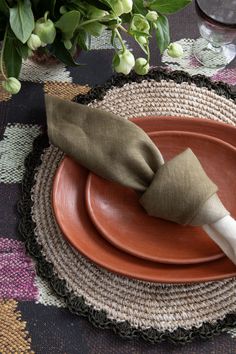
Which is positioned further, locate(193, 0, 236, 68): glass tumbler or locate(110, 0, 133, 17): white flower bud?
locate(193, 0, 236, 68): glass tumbler

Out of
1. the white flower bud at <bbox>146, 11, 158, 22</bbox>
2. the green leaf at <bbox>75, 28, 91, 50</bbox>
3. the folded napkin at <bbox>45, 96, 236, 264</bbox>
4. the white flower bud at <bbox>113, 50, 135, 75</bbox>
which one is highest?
the white flower bud at <bbox>146, 11, 158, 22</bbox>

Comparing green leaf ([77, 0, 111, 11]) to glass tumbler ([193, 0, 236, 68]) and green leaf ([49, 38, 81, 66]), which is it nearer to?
green leaf ([49, 38, 81, 66])

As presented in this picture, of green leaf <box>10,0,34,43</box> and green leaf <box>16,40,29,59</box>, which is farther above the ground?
green leaf <box>10,0,34,43</box>

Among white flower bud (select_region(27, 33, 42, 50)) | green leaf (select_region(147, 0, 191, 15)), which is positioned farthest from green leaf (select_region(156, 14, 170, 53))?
white flower bud (select_region(27, 33, 42, 50))

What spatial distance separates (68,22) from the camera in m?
0.47

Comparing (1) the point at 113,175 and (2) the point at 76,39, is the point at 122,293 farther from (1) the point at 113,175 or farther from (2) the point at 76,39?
(2) the point at 76,39

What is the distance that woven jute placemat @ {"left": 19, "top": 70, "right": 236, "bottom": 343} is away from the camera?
1.61ft

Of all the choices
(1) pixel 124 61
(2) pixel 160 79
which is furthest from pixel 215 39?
(1) pixel 124 61

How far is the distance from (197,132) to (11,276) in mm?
240

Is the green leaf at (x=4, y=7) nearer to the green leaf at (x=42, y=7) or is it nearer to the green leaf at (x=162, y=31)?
the green leaf at (x=42, y=7)

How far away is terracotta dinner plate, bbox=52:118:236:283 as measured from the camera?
1.58 ft

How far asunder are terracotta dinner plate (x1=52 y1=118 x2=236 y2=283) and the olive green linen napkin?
1.0 inches

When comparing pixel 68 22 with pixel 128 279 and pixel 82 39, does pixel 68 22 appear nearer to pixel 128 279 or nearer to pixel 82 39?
pixel 82 39

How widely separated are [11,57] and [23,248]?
190mm
